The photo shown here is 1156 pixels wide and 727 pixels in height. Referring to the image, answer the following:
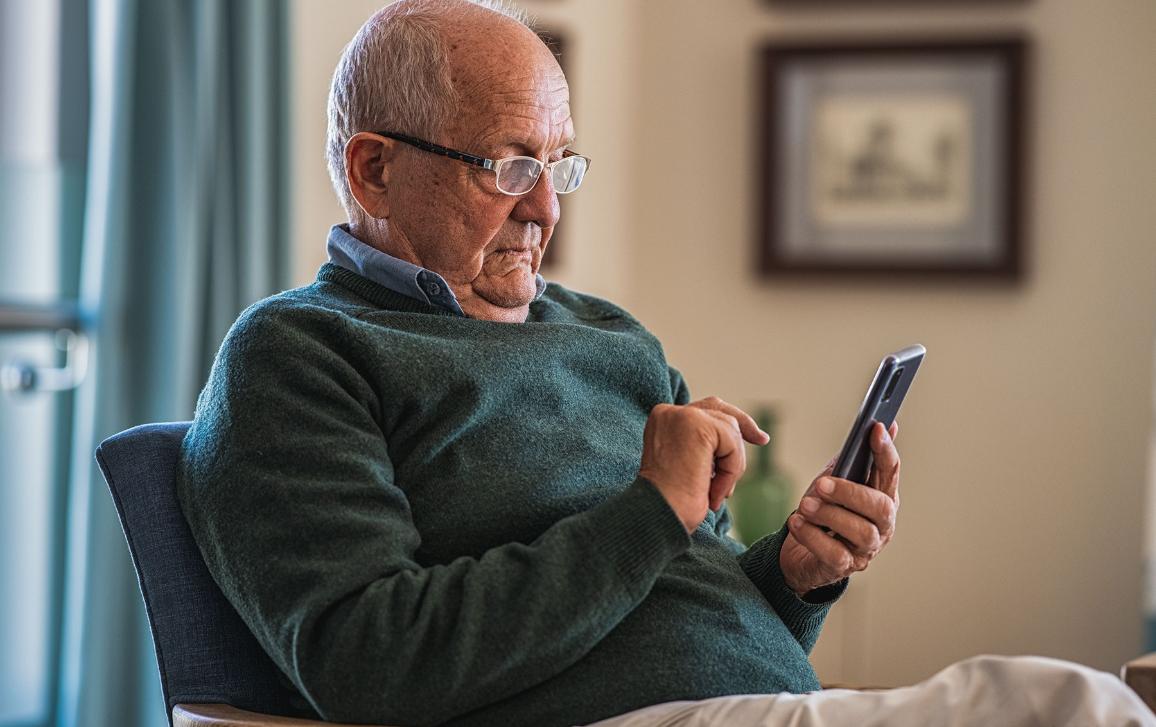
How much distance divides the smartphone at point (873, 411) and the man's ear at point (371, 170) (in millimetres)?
585

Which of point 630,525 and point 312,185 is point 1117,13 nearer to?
point 312,185

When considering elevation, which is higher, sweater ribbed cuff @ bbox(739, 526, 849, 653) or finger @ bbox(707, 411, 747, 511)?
finger @ bbox(707, 411, 747, 511)

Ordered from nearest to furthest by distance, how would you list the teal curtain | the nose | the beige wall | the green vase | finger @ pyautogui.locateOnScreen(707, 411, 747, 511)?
finger @ pyautogui.locateOnScreen(707, 411, 747, 511)
the nose
the teal curtain
the green vase
the beige wall

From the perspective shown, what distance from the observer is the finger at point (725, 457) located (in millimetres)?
1317

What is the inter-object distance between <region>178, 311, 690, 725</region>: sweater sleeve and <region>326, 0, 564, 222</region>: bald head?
13.3 inches

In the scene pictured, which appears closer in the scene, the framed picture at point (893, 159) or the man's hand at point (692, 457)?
the man's hand at point (692, 457)

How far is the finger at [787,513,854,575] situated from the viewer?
147 cm

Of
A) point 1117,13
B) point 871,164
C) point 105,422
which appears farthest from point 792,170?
point 105,422

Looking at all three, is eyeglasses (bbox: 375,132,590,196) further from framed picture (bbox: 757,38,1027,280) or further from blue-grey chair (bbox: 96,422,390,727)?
framed picture (bbox: 757,38,1027,280)

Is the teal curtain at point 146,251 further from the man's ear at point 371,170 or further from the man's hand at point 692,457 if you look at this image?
the man's hand at point 692,457

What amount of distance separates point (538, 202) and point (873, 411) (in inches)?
17.7

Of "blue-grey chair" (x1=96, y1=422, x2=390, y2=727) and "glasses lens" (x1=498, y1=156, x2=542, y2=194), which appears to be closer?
"blue-grey chair" (x1=96, y1=422, x2=390, y2=727)

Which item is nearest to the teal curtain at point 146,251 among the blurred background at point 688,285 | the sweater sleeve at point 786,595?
the blurred background at point 688,285

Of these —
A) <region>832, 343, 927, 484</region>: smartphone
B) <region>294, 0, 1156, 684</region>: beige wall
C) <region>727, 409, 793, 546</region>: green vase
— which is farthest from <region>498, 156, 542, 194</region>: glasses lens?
<region>294, 0, 1156, 684</region>: beige wall
